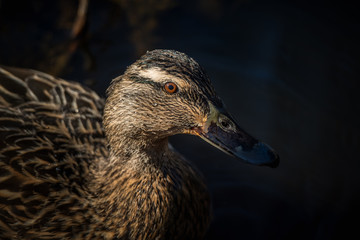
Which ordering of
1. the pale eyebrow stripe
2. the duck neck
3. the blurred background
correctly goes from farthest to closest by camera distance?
the blurred background → the duck neck → the pale eyebrow stripe

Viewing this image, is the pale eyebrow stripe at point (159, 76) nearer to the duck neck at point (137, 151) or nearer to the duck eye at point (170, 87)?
the duck eye at point (170, 87)

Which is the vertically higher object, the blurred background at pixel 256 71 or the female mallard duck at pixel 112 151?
the blurred background at pixel 256 71

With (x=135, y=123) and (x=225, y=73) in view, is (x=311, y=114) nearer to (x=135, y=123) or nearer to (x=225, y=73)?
(x=225, y=73)

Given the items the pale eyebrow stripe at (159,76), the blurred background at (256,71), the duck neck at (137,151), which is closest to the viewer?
the pale eyebrow stripe at (159,76)

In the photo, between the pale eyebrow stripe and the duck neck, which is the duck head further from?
the duck neck

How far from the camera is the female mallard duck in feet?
8.90

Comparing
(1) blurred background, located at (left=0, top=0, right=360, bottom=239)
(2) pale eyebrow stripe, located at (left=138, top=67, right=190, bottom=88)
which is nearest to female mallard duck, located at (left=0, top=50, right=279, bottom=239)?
(2) pale eyebrow stripe, located at (left=138, top=67, right=190, bottom=88)

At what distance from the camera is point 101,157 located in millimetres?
3260

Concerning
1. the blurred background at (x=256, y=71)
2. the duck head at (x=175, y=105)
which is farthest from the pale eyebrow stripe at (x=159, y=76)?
the blurred background at (x=256, y=71)

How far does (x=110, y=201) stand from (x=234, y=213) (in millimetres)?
1523

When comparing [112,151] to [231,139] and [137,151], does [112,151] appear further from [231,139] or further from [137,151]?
[231,139]

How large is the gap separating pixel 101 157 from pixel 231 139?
3.60ft

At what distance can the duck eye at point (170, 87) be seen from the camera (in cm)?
267

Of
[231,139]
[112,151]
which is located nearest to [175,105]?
[231,139]
